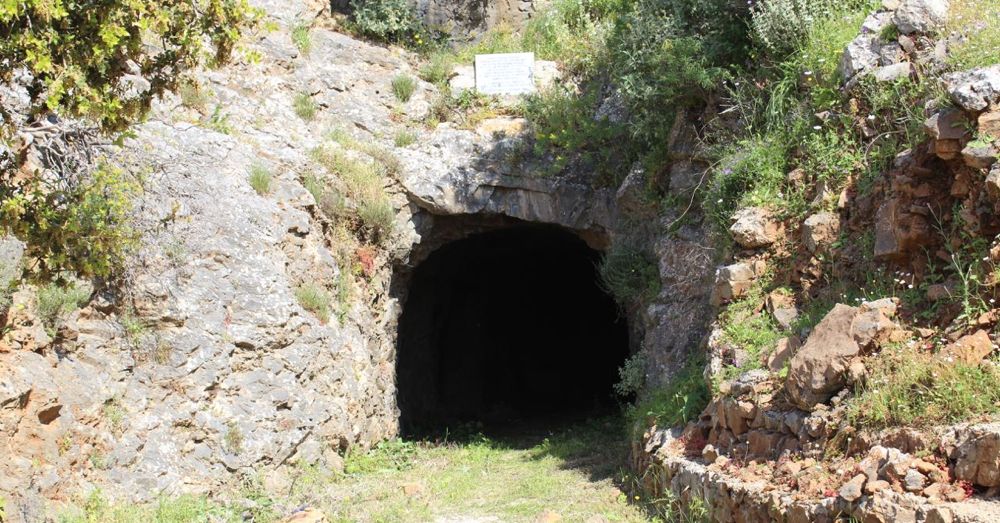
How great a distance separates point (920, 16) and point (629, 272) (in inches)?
177

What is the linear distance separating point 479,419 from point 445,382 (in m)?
0.92

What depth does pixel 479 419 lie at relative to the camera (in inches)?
646

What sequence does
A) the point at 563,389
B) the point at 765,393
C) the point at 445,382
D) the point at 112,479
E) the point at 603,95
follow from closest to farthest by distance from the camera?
the point at 765,393, the point at 112,479, the point at 603,95, the point at 445,382, the point at 563,389

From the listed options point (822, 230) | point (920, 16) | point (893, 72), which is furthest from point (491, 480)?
point (920, 16)

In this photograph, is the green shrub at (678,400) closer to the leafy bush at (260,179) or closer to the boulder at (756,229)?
the boulder at (756,229)

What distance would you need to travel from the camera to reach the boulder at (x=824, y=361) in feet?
20.1

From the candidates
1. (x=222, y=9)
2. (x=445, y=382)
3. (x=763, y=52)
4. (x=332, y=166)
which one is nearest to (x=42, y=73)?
(x=222, y=9)

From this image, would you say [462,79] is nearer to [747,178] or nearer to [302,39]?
[302,39]

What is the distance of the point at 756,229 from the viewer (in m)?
8.23

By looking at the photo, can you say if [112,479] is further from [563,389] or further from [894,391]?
[563,389]

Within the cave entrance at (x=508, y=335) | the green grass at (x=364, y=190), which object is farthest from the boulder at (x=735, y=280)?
the green grass at (x=364, y=190)

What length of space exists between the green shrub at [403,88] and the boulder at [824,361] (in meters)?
8.09

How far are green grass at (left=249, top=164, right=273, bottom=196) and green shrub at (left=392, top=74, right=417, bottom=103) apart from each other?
3578mm

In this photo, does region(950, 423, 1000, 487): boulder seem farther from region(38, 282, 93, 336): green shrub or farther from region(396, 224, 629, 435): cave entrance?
region(396, 224, 629, 435): cave entrance
